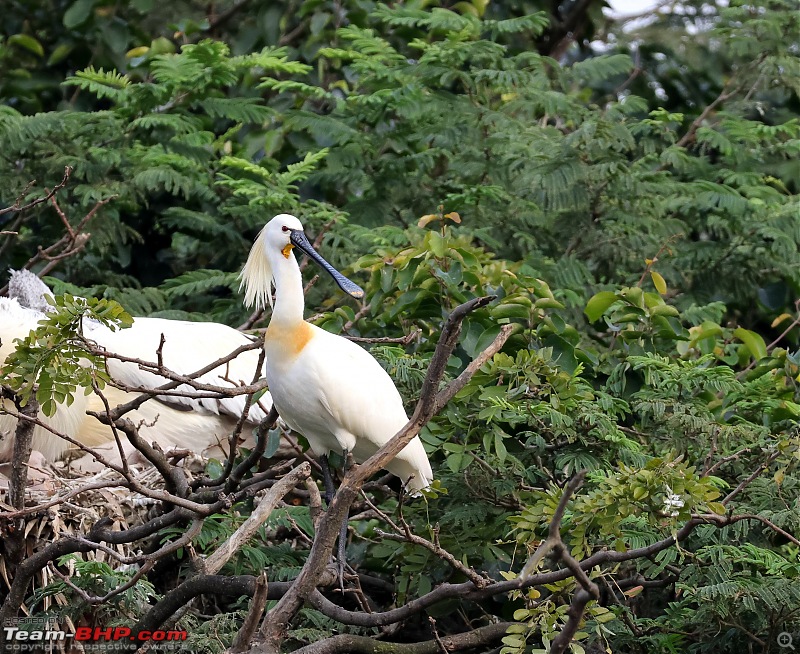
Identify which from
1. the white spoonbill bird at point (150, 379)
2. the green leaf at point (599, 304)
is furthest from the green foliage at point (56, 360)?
the green leaf at point (599, 304)

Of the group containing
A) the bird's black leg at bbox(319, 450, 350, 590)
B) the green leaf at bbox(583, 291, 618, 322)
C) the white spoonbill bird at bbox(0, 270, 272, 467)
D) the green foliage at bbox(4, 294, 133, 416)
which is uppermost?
the green foliage at bbox(4, 294, 133, 416)

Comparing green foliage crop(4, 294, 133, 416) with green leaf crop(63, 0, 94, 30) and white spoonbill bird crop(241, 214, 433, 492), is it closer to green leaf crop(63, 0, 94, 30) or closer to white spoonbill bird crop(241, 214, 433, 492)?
white spoonbill bird crop(241, 214, 433, 492)

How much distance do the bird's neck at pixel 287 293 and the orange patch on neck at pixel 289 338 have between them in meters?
0.02

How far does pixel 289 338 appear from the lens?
4.02 metres

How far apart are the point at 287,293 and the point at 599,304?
5.20 ft

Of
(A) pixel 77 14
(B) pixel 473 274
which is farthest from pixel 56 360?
(A) pixel 77 14

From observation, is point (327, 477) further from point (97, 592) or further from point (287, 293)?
point (97, 592)

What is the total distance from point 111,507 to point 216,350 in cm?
150

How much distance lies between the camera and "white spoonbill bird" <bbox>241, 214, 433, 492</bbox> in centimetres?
402

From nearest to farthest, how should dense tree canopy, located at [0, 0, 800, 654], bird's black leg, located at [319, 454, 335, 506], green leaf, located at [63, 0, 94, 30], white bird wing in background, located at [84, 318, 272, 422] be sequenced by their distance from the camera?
1. dense tree canopy, located at [0, 0, 800, 654]
2. bird's black leg, located at [319, 454, 335, 506]
3. white bird wing in background, located at [84, 318, 272, 422]
4. green leaf, located at [63, 0, 94, 30]

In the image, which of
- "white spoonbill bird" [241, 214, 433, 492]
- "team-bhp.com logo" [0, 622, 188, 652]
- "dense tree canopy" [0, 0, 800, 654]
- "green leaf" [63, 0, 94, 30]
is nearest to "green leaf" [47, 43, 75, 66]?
"dense tree canopy" [0, 0, 800, 654]

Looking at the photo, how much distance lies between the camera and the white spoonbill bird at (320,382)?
13.2 feet

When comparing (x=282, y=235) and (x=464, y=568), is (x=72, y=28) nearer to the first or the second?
(x=282, y=235)

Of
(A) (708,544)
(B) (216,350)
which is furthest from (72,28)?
(A) (708,544)
